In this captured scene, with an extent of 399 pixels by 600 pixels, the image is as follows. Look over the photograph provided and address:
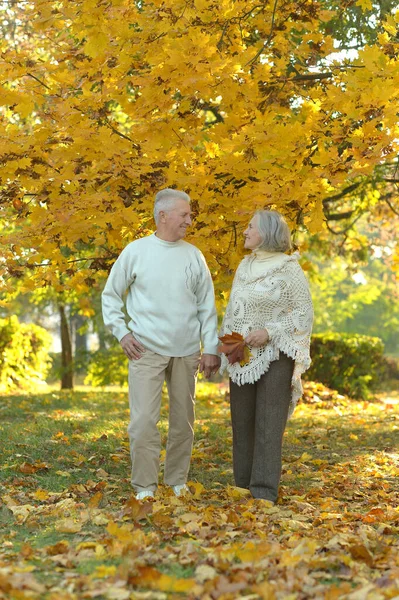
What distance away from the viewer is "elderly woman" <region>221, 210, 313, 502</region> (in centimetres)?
500

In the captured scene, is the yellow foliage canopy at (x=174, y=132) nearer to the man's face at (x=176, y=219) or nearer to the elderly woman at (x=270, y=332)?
the elderly woman at (x=270, y=332)

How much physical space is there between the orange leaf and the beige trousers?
22 centimetres

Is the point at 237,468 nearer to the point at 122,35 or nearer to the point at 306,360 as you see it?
the point at 306,360

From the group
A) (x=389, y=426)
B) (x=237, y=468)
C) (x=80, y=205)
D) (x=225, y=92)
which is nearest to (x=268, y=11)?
(x=225, y=92)

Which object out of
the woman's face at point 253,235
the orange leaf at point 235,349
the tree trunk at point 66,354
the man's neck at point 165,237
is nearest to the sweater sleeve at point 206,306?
the orange leaf at point 235,349

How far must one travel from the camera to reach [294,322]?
501cm

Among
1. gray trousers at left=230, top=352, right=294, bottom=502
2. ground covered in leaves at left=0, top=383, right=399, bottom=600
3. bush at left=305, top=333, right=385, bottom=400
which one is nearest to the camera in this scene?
ground covered in leaves at left=0, top=383, right=399, bottom=600

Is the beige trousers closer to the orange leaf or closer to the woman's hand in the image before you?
the orange leaf

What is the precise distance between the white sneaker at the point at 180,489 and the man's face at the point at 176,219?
5.05 ft

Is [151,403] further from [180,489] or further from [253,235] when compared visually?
[253,235]

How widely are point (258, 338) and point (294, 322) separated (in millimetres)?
254

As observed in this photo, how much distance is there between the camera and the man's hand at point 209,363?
5.09 metres

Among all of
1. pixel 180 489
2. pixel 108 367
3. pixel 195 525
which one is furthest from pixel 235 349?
pixel 108 367

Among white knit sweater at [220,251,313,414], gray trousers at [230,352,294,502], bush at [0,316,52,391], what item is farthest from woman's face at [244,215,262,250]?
bush at [0,316,52,391]
